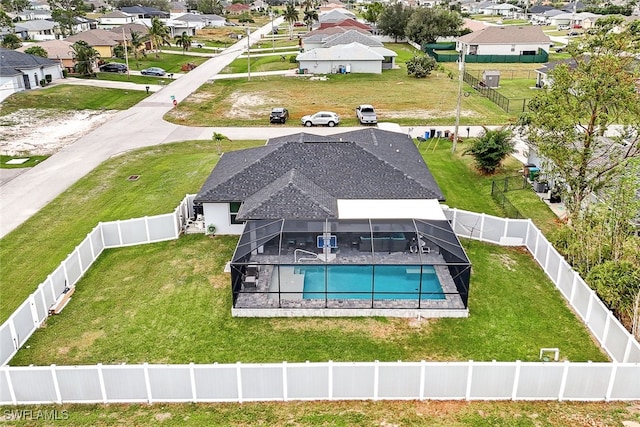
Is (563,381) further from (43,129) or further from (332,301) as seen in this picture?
(43,129)

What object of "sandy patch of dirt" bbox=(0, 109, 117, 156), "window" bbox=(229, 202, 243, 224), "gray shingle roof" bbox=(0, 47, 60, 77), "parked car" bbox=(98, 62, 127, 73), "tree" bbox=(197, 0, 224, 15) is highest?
"tree" bbox=(197, 0, 224, 15)

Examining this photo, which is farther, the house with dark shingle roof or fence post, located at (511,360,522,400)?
the house with dark shingle roof

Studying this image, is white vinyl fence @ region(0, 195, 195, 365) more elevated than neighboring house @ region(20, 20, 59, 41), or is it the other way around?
neighboring house @ region(20, 20, 59, 41)

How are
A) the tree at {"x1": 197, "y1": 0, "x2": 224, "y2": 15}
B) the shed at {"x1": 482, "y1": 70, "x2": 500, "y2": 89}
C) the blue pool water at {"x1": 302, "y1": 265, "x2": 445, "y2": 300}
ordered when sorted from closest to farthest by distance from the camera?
the blue pool water at {"x1": 302, "y1": 265, "x2": 445, "y2": 300} < the shed at {"x1": 482, "y1": 70, "x2": 500, "y2": 89} < the tree at {"x1": 197, "y1": 0, "x2": 224, "y2": 15}

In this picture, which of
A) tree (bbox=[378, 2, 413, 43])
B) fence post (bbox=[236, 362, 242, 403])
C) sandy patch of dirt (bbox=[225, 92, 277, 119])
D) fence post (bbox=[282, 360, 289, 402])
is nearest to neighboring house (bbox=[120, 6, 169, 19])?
tree (bbox=[378, 2, 413, 43])

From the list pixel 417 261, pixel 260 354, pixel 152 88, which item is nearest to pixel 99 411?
pixel 260 354

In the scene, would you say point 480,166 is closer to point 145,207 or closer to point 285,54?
point 145,207

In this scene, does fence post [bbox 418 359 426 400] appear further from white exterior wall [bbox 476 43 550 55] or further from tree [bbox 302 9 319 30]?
tree [bbox 302 9 319 30]

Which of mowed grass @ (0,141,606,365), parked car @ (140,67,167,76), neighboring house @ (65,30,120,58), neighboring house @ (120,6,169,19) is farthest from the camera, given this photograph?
neighboring house @ (120,6,169,19)
